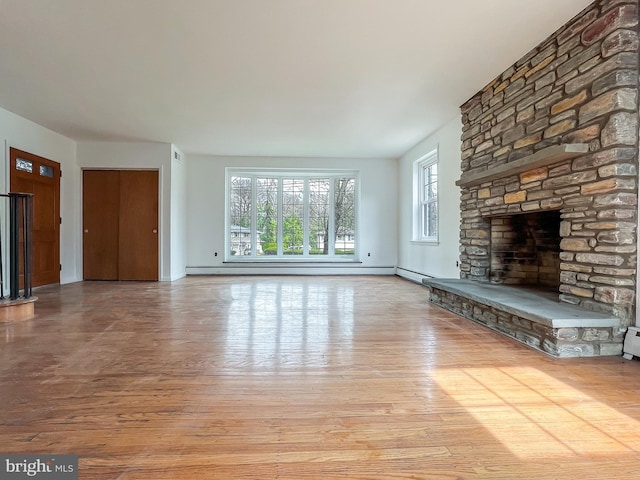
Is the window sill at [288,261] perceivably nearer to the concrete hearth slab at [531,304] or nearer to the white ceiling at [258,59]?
the white ceiling at [258,59]

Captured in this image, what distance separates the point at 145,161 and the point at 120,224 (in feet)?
4.06

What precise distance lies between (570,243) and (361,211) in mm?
5001

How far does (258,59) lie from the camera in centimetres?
328

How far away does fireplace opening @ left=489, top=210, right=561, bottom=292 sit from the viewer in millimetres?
3896

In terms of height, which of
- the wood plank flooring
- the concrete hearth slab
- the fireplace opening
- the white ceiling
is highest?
the white ceiling

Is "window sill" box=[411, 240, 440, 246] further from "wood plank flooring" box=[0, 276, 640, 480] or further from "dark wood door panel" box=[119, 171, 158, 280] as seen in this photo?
"dark wood door panel" box=[119, 171, 158, 280]

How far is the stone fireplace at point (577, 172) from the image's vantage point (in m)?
2.34

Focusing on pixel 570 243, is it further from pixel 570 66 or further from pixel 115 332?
pixel 115 332

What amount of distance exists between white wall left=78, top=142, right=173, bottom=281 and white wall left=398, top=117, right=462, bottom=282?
4521mm

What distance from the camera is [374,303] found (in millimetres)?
4344

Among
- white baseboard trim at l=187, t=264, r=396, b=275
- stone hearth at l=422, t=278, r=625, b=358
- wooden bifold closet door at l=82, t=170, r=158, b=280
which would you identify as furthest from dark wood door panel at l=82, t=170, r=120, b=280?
stone hearth at l=422, t=278, r=625, b=358

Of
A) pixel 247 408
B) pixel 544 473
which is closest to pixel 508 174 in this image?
pixel 544 473

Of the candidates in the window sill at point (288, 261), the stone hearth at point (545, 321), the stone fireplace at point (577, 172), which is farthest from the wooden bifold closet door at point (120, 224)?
the stone hearth at point (545, 321)

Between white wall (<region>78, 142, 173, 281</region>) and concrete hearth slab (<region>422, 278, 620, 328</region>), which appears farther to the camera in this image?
white wall (<region>78, 142, 173, 281</region>)
